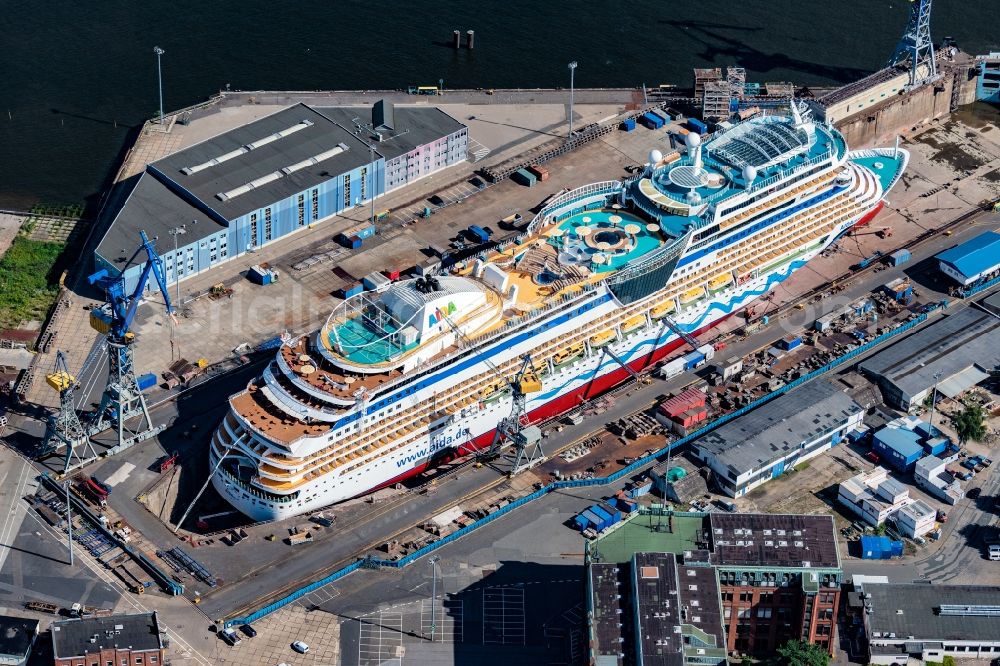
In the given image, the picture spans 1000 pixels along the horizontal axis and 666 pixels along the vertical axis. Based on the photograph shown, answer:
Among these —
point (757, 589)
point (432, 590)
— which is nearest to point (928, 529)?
point (757, 589)

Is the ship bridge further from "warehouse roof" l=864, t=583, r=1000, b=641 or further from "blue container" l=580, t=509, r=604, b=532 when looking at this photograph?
"warehouse roof" l=864, t=583, r=1000, b=641

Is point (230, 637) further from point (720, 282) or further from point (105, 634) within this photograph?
point (720, 282)

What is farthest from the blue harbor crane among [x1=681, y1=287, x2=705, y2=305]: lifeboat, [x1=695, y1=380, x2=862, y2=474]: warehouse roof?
[x1=681, y1=287, x2=705, y2=305]: lifeboat

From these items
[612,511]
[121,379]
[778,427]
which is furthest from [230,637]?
[778,427]

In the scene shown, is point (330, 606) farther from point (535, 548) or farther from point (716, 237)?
point (716, 237)

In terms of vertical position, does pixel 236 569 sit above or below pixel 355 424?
below

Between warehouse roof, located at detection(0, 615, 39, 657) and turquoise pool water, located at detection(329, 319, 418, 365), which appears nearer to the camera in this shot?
warehouse roof, located at detection(0, 615, 39, 657)
